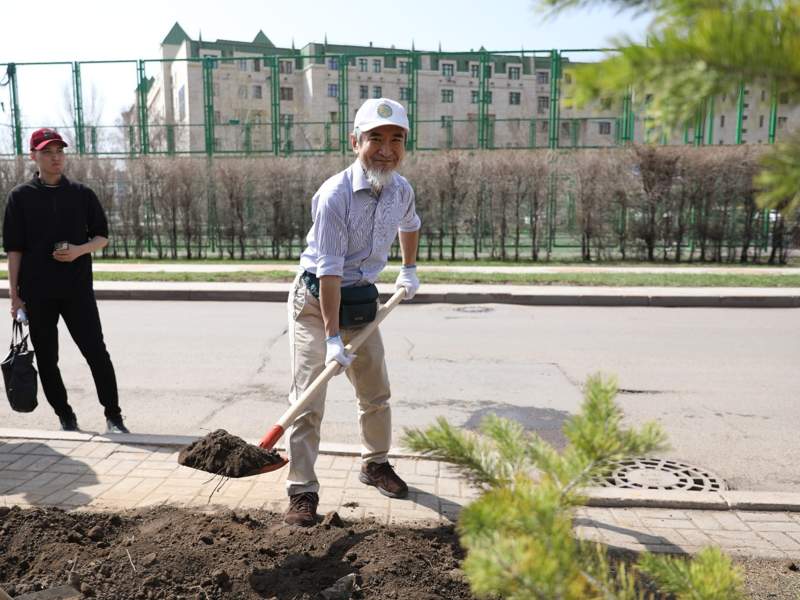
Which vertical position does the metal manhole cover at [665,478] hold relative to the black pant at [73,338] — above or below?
below

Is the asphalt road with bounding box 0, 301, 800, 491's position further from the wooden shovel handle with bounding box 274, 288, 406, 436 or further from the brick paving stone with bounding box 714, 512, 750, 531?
the wooden shovel handle with bounding box 274, 288, 406, 436

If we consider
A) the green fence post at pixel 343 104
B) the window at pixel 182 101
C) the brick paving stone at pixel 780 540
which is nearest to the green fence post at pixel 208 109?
the green fence post at pixel 343 104

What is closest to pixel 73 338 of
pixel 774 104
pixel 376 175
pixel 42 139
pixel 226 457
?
pixel 42 139

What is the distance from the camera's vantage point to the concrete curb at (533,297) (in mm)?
11891

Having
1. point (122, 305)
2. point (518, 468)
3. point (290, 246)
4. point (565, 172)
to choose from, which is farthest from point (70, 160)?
point (518, 468)

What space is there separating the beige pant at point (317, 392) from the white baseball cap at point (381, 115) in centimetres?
90

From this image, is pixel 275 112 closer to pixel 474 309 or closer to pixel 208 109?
pixel 208 109

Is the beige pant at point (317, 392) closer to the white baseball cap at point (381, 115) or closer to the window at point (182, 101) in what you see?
the white baseball cap at point (381, 115)

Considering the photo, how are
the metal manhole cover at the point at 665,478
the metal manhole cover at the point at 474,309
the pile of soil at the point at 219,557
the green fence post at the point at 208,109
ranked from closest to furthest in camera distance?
the pile of soil at the point at 219,557
the metal manhole cover at the point at 665,478
the metal manhole cover at the point at 474,309
the green fence post at the point at 208,109

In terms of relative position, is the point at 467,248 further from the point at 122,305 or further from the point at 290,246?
the point at 122,305

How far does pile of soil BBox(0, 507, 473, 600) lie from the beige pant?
34 cm

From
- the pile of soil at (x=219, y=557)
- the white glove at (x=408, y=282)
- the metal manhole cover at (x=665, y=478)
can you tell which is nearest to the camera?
the pile of soil at (x=219, y=557)

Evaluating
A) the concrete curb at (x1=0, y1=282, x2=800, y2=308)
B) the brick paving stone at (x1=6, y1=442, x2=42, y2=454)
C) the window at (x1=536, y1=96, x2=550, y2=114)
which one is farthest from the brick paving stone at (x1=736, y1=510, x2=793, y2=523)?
the window at (x1=536, y1=96, x2=550, y2=114)

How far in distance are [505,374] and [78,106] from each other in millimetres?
23673
